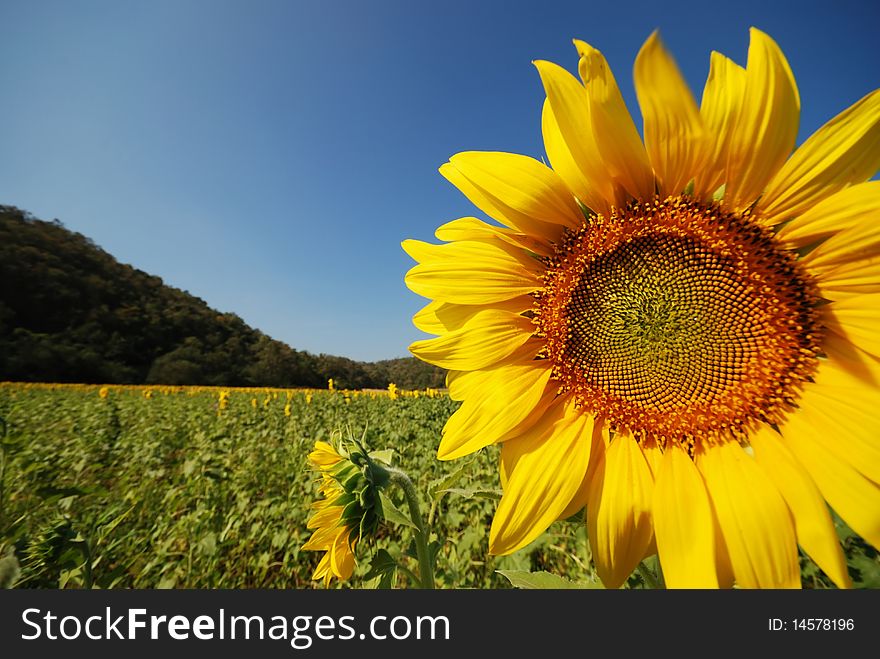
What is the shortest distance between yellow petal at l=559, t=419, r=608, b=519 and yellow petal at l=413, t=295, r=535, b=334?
25cm

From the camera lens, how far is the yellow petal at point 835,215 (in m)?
0.47

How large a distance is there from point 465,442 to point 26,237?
4532 cm

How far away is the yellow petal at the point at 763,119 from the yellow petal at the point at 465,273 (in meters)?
0.33

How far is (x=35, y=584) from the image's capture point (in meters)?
2.23

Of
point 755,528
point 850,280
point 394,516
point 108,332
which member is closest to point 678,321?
point 850,280

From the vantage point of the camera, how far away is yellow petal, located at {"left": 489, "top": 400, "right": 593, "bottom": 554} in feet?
1.94

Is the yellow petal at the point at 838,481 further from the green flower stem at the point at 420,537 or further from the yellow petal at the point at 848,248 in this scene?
the green flower stem at the point at 420,537

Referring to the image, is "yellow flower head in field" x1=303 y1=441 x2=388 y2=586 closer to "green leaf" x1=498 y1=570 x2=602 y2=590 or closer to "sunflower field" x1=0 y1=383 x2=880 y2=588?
"sunflower field" x1=0 y1=383 x2=880 y2=588

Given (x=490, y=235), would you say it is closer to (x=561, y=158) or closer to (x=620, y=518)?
(x=561, y=158)

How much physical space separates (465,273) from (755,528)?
1.78 feet

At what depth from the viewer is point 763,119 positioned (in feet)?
1.63

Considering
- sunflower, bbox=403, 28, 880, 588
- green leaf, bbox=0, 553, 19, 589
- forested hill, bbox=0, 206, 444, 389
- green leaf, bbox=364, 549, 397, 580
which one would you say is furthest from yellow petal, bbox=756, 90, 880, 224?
forested hill, bbox=0, 206, 444, 389

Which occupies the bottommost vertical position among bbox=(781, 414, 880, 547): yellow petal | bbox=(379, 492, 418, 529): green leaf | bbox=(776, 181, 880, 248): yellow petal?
bbox=(379, 492, 418, 529): green leaf

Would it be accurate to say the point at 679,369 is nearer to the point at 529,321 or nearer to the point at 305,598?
the point at 529,321
